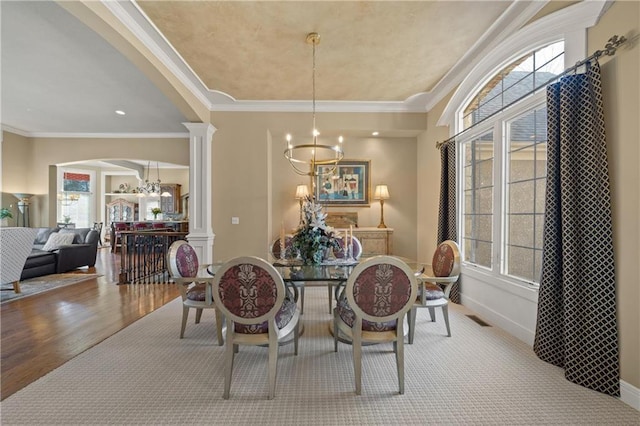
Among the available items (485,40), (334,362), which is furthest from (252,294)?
(485,40)

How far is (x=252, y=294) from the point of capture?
1739 millimetres

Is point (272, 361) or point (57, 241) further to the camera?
point (57, 241)

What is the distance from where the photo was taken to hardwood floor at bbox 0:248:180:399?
7.29ft

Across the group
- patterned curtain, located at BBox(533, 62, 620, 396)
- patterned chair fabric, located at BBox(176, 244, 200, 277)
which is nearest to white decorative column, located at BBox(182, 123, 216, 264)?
patterned chair fabric, located at BBox(176, 244, 200, 277)

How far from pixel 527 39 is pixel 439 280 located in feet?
7.90

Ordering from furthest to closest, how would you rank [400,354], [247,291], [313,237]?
1. [313,237]
2. [400,354]
3. [247,291]

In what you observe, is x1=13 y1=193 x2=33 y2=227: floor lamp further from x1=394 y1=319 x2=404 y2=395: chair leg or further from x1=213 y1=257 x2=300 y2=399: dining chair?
x1=394 y1=319 x2=404 y2=395: chair leg

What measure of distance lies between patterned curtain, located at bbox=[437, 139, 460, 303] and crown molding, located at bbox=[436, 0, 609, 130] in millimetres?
510

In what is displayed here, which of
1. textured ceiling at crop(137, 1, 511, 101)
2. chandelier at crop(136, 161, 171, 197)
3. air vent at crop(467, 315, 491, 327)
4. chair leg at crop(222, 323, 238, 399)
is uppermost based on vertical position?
textured ceiling at crop(137, 1, 511, 101)

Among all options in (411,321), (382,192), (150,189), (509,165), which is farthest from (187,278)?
(150,189)

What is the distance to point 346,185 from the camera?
17.8 ft

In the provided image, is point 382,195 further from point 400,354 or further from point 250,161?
point 400,354

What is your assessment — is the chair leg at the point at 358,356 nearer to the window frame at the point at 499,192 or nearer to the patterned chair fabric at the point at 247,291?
the patterned chair fabric at the point at 247,291

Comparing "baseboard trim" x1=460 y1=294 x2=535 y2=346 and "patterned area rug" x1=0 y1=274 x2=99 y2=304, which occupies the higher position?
"baseboard trim" x1=460 y1=294 x2=535 y2=346
